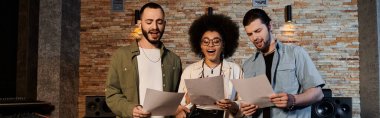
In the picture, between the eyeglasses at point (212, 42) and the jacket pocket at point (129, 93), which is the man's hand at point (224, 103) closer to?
the eyeglasses at point (212, 42)

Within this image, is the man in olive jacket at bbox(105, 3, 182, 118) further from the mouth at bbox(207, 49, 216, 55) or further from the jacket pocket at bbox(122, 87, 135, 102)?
the mouth at bbox(207, 49, 216, 55)

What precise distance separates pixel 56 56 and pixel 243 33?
9.04 ft

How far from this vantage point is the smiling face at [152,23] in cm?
233

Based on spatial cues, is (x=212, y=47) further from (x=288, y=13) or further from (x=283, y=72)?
(x=288, y=13)

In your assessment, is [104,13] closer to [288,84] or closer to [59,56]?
[59,56]

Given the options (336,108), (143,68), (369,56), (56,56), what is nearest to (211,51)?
(143,68)

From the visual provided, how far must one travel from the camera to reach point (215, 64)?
254 cm

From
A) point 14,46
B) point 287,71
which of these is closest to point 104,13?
point 14,46

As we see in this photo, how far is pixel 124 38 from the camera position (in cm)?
585

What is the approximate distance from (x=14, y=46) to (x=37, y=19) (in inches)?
21.4

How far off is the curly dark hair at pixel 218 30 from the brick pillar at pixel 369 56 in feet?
10.4

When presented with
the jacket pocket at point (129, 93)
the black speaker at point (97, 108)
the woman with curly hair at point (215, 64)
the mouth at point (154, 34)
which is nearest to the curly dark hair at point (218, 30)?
the woman with curly hair at point (215, 64)

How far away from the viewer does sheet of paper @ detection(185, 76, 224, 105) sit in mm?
2139

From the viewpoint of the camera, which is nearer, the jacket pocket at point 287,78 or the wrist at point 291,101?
the wrist at point 291,101
